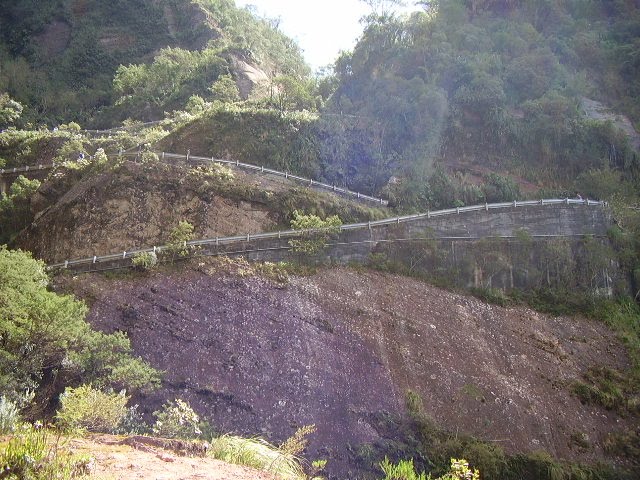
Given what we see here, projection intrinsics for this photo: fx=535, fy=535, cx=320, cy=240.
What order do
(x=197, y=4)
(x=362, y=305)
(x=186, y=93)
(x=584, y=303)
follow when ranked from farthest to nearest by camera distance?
(x=197, y=4), (x=186, y=93), (x=584, y=303), (x=362, y=305)

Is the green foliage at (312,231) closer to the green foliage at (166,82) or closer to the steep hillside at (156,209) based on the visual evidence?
the steep hillside at (156,209)

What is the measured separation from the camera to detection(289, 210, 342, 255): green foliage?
20.8 m

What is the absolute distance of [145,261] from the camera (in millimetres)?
18797

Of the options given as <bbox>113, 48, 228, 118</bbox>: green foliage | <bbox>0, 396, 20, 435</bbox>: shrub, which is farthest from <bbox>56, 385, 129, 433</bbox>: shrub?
<bbox>113, 48, 228, 118</bbox>: green foliage

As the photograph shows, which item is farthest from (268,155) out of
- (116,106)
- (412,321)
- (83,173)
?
(116,106)

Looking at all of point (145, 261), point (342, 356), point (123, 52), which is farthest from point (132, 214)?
point (123, 52)

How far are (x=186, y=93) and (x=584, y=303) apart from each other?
100 ft

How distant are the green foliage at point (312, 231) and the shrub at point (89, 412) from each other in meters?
11.1

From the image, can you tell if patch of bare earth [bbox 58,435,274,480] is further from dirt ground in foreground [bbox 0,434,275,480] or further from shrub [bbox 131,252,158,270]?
shrub [bbox 131,252,158,270]

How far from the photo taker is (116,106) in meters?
42.4

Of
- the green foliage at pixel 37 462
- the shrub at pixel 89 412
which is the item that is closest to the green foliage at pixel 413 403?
the shrub at pixel 89 412

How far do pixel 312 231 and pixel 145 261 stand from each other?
639 centimetres

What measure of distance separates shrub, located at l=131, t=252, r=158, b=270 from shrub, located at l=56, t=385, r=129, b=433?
8660 millimetres

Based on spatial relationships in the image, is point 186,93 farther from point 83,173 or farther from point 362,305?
point 362,305
